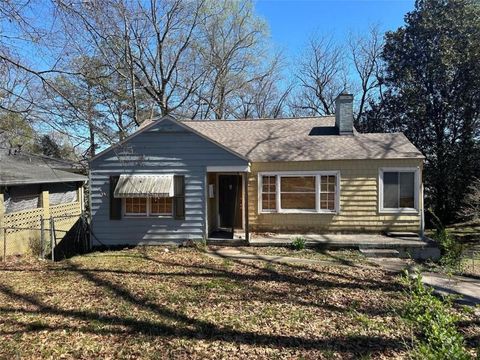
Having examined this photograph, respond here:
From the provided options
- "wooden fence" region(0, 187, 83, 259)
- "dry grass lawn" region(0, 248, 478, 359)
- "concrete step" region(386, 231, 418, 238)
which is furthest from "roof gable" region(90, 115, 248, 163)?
"concrete step" region(386, 231, 418, 238)

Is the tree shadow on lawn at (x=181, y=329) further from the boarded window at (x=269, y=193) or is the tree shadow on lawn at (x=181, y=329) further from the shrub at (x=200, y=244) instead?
the boarded window at (x=269, y=193)

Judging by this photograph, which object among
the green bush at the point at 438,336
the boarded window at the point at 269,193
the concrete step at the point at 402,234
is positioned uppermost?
the boarded window at the point at 269,193

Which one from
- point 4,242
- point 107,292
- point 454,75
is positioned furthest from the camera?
point 454,75

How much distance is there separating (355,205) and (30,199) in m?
11.7

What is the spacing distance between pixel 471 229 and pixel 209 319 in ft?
57.9

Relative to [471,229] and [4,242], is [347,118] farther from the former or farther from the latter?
[4,242]

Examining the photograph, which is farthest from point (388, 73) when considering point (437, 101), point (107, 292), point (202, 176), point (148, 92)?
point (107, 292)

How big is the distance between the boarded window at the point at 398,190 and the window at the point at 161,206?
6.88 meters

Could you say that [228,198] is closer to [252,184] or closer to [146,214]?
[252,184]

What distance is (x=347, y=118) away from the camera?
13.6 m

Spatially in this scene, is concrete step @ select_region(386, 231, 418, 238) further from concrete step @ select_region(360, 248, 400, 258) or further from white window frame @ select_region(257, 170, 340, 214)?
white window frame @ select_region(257, 170, 340, 214)

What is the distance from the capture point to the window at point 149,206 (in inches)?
450

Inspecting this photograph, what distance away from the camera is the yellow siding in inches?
467

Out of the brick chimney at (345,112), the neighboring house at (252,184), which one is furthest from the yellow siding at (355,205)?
the brick chimney at (345,112)
